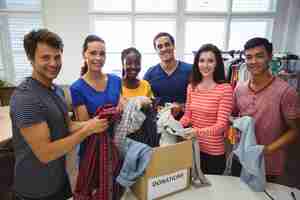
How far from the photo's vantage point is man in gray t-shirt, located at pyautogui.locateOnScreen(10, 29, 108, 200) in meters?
0.94

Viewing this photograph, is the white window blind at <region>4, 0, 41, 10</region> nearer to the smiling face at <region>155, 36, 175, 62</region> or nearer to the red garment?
the smiling face at <region>155, 36, 175, 62</region>

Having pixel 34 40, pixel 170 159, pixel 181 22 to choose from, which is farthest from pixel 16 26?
pixel 170 159

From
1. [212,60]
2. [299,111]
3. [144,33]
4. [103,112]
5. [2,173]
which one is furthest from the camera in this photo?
[144,33]

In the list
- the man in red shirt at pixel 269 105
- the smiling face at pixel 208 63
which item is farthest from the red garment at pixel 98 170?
the man in red shirt at pixel 269 105

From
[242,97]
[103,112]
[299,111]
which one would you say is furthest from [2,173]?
[299,111]

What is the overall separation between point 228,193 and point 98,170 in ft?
2.34

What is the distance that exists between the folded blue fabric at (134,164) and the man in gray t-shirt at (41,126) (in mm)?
189

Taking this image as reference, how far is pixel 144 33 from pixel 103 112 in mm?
2851

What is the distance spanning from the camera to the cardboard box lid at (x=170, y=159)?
1026 millimetres

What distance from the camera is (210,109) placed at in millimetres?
1469

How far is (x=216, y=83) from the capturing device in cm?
154

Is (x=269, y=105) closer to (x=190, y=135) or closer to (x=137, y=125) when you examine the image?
(x=190, y=135)

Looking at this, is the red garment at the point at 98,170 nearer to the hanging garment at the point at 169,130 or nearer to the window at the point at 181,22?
the hanging garment at the point at 169,130

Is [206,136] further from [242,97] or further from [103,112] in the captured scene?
[103,112]
